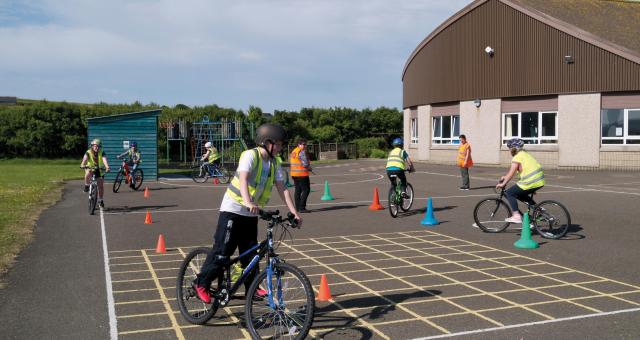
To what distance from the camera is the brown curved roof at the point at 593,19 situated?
92.4 ft

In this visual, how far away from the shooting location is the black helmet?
5507mm

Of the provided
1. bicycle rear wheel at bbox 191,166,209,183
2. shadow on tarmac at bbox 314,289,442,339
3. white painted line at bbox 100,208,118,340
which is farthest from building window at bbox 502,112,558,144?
shadow on tarmac at bbox 314,289,442,339

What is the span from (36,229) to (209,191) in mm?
9358

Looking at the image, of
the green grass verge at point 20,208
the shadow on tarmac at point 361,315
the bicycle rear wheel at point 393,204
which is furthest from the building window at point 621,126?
the shadow on tarmac at point 361,315

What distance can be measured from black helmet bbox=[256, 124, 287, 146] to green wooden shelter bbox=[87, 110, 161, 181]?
2208 cm

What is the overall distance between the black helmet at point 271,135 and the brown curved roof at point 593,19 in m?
25.7

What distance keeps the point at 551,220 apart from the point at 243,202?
6.93 m

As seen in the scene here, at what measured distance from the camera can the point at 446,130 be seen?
36.9 m

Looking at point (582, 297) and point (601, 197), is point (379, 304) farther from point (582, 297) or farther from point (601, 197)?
point (601, 197)

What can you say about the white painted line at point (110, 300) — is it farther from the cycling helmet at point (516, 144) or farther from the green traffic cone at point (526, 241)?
the cycling helmet at point (516, 144)

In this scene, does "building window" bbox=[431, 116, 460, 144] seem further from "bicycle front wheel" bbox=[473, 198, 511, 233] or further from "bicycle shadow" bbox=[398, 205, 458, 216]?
"bicycle front wheel" bbox=[473, 198, 511, 233]

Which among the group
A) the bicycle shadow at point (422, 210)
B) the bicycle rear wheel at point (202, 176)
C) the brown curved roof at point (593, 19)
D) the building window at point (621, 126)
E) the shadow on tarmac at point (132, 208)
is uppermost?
the brown curved roof at point (593, 19)

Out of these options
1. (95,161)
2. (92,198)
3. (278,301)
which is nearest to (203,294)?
(278,301)

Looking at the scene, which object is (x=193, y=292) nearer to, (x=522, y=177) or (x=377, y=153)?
(x=522, y=177)
